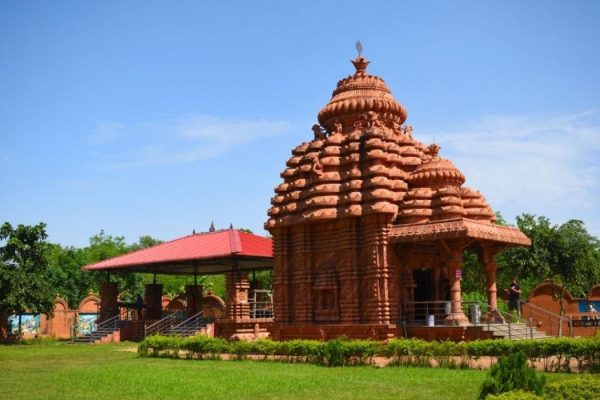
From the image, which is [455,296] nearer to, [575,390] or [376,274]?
[376,274]

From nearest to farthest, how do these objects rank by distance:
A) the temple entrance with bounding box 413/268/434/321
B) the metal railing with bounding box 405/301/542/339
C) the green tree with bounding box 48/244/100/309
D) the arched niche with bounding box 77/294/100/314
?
the metal railing with bounding box 405/301/542/339
the temple entrance with bounding box 413/268/434/321
the arched niche with bounding box 77/294/100/314
the green tree with bounding box 48/244/100/309

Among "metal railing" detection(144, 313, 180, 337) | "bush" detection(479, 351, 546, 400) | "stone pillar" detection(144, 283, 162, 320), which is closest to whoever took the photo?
"bush" detection(479, 351, 546, 400)

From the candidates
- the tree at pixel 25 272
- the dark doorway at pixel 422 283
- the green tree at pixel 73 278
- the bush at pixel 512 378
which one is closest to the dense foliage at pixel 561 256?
the dark doorway at pixel 422 283

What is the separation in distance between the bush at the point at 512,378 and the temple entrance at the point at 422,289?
42.8ft

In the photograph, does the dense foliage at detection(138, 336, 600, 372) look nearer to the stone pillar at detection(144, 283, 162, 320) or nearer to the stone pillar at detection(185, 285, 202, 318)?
the stone pillar at detection(185, 285, 202, 318)

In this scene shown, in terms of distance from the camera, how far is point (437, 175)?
20.8m

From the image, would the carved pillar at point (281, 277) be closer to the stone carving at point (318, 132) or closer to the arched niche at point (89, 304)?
the stone carving at point (318, 132)

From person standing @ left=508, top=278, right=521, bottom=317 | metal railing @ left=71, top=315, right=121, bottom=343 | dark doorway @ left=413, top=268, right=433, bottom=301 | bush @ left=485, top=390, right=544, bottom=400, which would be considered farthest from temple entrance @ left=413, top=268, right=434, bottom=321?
metal railing @ left=71, top=315, right=121, bottom=343

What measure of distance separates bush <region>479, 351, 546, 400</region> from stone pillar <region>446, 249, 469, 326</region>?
32.4ft

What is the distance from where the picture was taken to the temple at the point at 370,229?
64.9 ft

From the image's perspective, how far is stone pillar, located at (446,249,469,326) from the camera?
61.0ft

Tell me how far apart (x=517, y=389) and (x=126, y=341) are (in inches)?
983

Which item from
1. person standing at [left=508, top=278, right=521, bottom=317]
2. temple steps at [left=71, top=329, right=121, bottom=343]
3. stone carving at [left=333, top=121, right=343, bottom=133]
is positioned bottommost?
temple steps at [left=71, top=329, right=121, bottom=343]

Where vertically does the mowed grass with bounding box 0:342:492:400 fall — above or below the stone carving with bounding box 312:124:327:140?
below
